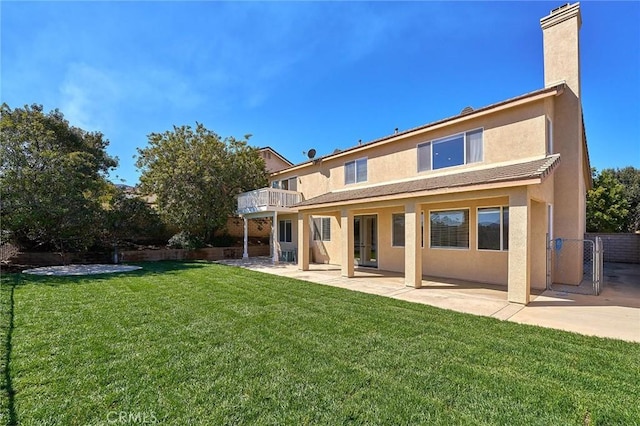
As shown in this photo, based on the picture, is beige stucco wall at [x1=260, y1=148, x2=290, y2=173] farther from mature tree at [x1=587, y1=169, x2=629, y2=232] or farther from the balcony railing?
mature tree at [x1=587, y1=169, x2=629, y2=232]

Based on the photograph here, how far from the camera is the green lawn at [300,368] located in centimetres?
312

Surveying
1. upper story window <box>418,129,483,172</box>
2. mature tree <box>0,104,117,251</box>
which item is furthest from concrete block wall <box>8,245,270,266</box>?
upper story window <box>418,129,483,172</box>

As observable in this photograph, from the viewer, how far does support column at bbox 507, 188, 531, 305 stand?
7441mm

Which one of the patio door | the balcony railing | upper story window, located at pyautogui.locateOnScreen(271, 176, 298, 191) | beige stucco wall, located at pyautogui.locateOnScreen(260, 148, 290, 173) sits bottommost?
the patio door

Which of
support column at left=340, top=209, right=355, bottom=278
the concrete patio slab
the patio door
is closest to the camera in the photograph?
the concrete patio slab

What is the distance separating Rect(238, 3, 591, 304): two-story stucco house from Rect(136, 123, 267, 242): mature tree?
759 centimetres

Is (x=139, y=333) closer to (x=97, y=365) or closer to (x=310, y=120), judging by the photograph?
(x=97, y=365)

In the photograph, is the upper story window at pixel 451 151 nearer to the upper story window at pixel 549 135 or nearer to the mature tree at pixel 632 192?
the upper story window at pixel 549 135

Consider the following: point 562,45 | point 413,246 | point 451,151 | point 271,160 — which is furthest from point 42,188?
point 562,45

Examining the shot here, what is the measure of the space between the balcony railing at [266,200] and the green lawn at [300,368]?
10363 mm

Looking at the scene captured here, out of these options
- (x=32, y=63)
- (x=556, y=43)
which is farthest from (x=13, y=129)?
(x=556, y=43)

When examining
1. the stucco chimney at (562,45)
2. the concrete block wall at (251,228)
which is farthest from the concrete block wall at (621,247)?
the concrete block wall at (251,228)

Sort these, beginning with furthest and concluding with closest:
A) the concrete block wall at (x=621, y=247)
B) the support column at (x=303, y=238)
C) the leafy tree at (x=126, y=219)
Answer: the leafy tree at (x=126, y=219)
the concrete block wall at (x=621, y=247)
the support column at (x=303, y=238)

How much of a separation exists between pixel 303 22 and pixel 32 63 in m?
10.4
